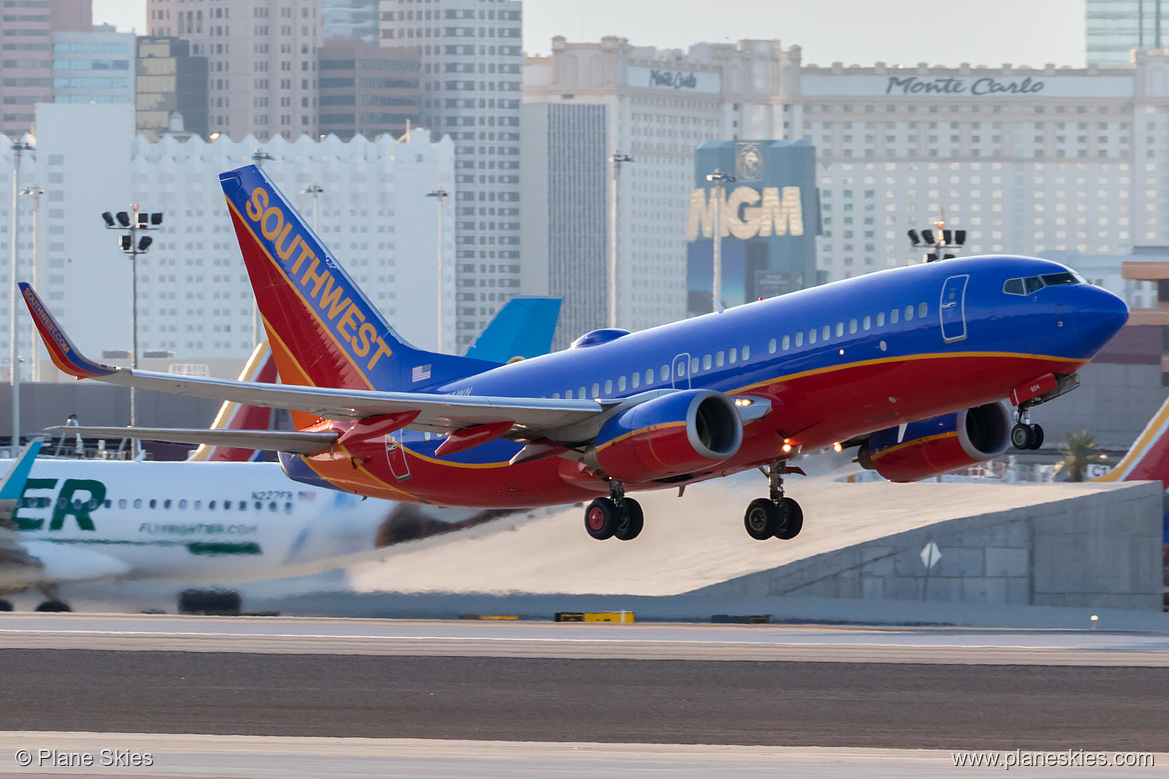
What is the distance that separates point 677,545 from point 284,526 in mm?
12841

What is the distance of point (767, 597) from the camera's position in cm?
6200

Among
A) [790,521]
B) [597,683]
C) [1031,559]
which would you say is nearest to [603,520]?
[597,683]

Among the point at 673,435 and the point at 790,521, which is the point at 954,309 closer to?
the point at 673,435

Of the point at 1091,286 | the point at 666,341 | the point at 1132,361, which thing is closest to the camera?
the point at 1091,286

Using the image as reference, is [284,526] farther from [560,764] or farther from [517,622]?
[560,764]

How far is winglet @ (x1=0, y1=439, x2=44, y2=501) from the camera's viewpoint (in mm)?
60875

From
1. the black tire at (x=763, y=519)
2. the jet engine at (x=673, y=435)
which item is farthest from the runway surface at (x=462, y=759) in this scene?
the black tire at (x=763, y=519)

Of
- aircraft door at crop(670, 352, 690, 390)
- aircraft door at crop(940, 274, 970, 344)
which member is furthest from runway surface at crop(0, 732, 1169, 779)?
aircraft door at crop(670, 352, 690, 390)

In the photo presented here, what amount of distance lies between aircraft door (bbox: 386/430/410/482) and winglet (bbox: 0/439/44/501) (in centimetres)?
1604

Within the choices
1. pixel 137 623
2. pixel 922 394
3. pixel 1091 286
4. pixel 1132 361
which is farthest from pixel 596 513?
pixel 1132 361

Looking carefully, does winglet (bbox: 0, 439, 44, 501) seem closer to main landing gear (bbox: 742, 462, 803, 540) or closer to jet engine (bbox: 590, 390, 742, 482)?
jet engine (bbox: 590, 390, 742, 482)

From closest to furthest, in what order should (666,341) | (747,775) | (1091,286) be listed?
(747,775) < (1091,286) < (666,341)

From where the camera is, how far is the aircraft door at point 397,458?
50.6 meters

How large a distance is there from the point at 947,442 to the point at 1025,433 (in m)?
4.74
